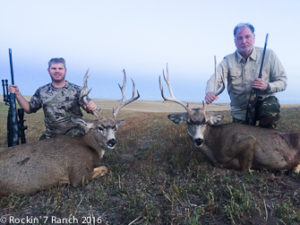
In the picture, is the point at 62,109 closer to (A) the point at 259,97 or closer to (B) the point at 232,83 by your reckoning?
(B) the point at 232,83

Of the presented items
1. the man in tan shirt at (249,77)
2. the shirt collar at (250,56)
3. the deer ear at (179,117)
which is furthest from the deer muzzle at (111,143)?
the shirt collar at (250,56)

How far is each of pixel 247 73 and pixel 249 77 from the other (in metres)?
0.11

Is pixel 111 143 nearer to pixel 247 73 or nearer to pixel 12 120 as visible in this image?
pixel 12 120

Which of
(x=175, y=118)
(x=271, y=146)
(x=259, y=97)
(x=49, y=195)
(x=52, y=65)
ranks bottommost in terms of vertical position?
(x=49, y=195)

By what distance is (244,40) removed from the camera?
21.4 feet

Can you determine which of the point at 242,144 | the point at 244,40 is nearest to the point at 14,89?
the point at 242,144

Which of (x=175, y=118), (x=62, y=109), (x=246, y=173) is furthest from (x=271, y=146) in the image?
(x=62, y=109)

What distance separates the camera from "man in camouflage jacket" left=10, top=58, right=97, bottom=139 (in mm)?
6883

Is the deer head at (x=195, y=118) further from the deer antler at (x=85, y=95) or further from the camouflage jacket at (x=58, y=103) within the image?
the camouflage jacket at (x=58, y=103)

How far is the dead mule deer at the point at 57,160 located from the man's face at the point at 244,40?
131 inches

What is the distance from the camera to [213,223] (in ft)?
11.9

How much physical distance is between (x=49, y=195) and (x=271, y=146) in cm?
411

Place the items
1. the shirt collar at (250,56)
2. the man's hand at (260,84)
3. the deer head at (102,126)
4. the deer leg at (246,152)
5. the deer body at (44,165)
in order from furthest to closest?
the shirt collar at (250,56) → the man's hand at (260,84) → the deer head at (102,126) → the deer leg at (246,152) → the deer body at (44,165)

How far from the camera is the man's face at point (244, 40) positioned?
6453 mm
